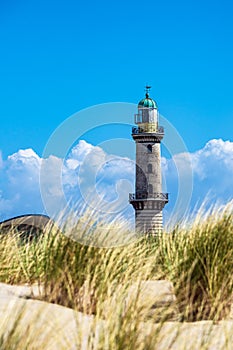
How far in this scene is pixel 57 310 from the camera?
399 cm

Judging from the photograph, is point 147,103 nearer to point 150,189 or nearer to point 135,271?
point 150,189

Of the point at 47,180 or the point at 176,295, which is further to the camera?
the point at 47,180

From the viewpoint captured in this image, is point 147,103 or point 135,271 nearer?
point 135,271

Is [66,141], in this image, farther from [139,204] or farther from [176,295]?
[139,204]

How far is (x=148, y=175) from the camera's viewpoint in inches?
1216

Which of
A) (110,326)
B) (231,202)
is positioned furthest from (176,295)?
(110,326)

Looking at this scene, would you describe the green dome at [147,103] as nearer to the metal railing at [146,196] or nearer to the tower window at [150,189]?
the tower window at [150,189]

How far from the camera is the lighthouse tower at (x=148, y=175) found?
3081cm

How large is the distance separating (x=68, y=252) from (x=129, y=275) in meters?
0.56

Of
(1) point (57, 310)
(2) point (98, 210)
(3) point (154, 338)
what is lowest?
(3) point (154, 338)

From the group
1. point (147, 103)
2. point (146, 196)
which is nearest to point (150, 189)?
point (146, 196)

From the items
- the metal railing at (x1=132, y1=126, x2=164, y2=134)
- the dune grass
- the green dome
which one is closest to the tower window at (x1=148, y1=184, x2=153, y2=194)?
the metal railing at (x1=132, y1=126, x2=164, y2=134)

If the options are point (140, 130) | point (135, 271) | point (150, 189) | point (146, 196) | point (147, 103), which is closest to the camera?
point (135, 271)

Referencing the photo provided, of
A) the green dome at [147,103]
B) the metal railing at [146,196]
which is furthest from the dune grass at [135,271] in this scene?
the green dome at [147,103]
